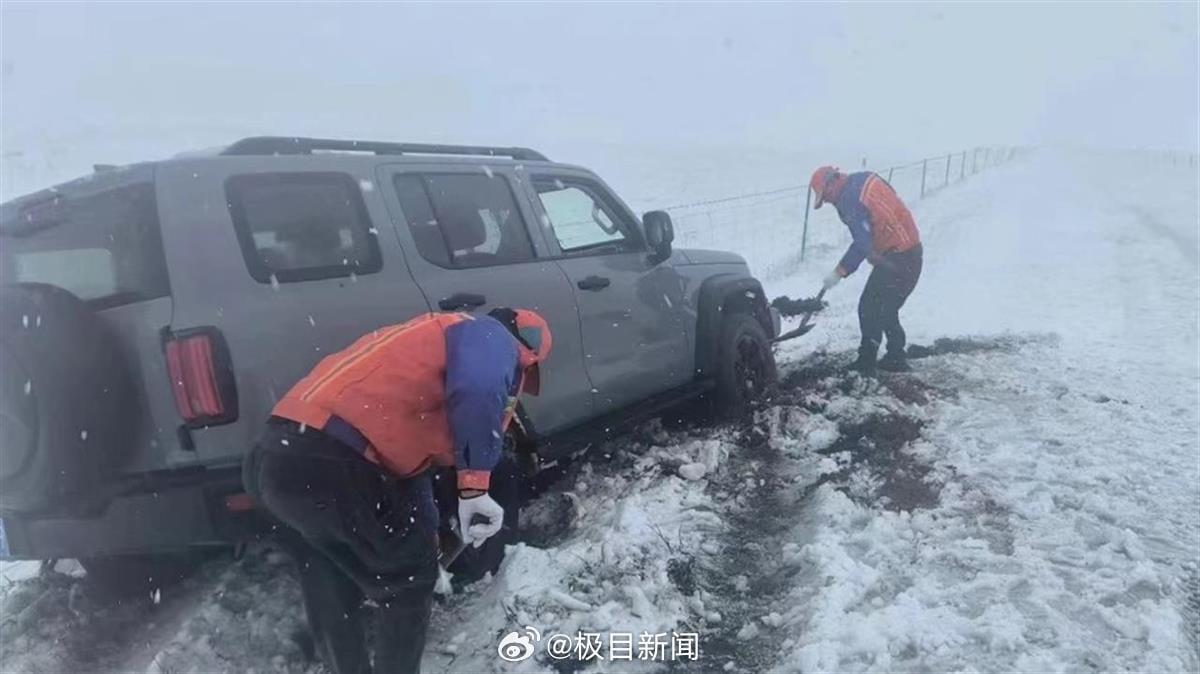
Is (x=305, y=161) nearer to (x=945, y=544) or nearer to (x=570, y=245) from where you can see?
(x=570, y=245)

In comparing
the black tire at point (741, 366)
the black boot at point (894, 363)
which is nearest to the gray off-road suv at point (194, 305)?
the black tire at point (741, 366)

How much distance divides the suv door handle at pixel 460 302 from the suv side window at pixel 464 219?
0.20 meters

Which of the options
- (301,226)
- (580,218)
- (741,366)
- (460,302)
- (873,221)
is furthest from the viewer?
(873,221)

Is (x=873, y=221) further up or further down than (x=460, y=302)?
further down

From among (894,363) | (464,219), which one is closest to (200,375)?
(464,219)

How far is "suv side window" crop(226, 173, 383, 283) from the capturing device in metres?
3.55

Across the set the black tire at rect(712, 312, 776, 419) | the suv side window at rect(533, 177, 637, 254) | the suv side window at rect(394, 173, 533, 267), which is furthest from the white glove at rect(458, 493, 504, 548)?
the black tire at rect(712, 312, 776, 419)

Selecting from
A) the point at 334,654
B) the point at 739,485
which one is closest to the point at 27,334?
the point at 334,654

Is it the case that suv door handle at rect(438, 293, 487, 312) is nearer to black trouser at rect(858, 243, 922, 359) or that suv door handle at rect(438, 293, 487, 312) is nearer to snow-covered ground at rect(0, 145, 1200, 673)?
snow-covered ground at rect(0, 145, 1200, 673)

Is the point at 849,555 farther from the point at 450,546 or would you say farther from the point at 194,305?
the point at 194,305

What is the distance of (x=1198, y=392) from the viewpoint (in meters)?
6.73

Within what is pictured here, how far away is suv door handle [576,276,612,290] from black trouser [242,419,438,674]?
6.20 feet

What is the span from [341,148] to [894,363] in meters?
4.81

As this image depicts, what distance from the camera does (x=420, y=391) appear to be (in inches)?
115
